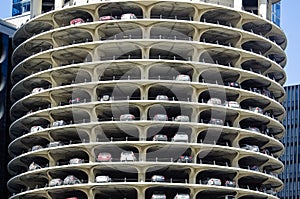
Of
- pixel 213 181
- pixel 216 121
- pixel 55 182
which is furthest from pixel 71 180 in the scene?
pixel 216 121

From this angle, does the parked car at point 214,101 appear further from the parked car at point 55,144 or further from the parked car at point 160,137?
the parked car at point 55,144

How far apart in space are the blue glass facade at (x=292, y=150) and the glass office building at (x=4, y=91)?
9186 centimetres

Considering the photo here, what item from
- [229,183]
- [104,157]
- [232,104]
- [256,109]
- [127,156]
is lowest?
[229,183]

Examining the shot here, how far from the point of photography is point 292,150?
192 m

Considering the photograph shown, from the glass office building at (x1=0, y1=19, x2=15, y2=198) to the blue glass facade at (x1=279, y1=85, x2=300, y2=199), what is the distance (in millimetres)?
91862

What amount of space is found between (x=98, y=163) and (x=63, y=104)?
13.6 meters

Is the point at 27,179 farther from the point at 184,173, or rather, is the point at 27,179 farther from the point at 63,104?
the point at 184,173

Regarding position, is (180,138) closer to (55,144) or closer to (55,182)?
(55,144)

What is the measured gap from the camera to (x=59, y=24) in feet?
358

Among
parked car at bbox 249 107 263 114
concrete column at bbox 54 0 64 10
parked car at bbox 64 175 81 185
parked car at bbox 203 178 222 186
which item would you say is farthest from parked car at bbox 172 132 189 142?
concrete column at bbox 54 0 64 10

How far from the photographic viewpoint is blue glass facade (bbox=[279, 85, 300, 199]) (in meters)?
190

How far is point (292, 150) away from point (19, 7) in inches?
3533

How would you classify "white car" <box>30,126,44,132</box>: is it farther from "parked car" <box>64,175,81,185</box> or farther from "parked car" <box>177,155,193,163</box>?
"parked car" <box>177,155,193,163</box>

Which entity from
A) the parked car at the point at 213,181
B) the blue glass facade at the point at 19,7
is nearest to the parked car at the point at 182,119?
the parked car at the point at 213,181
